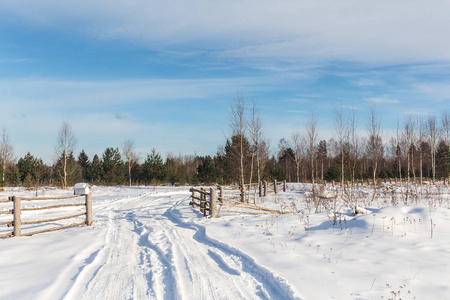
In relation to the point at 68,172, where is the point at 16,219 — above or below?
below

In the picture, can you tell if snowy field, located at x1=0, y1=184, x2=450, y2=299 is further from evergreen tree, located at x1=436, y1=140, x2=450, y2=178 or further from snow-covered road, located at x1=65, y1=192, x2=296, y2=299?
evergreen tree, located at x1=436, y1=140, x2=450, y2=178

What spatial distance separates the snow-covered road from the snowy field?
0.02m

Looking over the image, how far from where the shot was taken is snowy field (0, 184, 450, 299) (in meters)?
5.01

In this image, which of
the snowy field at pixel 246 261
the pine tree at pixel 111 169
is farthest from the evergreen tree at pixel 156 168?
the snowy field at pixel 246 261

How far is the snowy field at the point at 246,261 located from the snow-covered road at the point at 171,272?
2 cm

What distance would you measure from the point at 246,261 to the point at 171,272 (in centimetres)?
164

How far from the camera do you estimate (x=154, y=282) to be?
5375 mm

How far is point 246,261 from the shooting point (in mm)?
6695

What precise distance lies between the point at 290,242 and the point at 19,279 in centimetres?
585

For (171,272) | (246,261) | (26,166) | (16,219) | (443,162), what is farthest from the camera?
(443,162)

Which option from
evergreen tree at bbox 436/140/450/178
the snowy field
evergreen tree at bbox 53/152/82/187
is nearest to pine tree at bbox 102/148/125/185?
evergreen tree at bbox 53/152/82/187

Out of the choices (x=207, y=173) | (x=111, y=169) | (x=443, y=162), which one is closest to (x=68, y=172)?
(x=111, y=169)

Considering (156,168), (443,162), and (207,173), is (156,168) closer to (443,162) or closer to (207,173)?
(207,173)

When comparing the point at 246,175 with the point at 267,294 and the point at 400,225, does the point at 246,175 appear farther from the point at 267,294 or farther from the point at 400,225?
the point at 267,294
